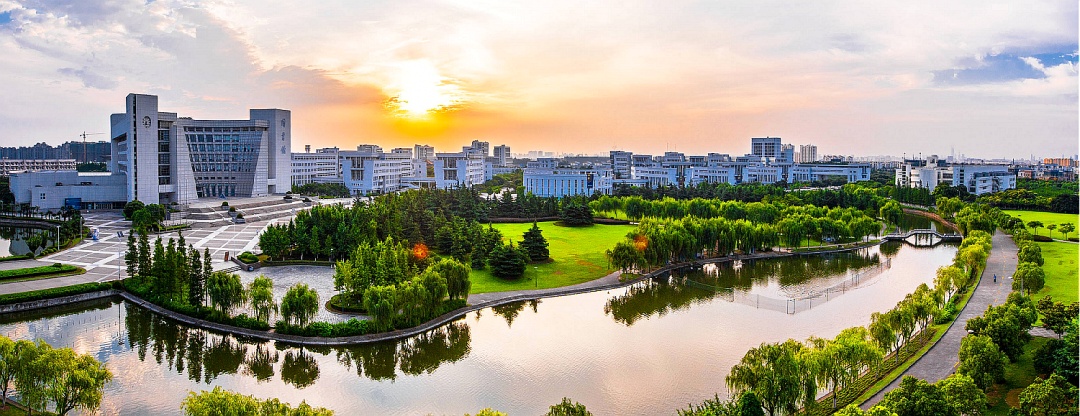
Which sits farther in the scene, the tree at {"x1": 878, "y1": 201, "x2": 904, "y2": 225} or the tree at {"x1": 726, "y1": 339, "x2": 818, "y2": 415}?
the tree at {"x1": 878, "y1": 201, "x2": 904, "y2": 225}

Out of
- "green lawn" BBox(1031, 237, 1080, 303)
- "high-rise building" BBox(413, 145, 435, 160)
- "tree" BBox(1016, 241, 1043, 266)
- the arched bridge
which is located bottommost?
"green lawn" BBox(1031, 237, 1080, 303)

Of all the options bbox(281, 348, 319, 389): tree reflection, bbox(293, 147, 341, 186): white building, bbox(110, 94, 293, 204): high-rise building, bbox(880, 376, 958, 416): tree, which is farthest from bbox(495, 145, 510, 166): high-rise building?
bbox(880, 376, 958, 416): tree

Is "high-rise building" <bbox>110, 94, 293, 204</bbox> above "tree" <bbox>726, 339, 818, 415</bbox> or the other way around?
above

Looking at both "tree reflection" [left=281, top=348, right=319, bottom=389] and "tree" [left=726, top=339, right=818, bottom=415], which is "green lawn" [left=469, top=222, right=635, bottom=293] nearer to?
"tree reflection" [left=281, top=348, right=319, bottom=389]

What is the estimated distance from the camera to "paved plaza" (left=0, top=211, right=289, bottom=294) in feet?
55.2

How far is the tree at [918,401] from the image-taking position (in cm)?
795

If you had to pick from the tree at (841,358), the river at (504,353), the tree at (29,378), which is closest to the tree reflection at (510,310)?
the river at (504,353)

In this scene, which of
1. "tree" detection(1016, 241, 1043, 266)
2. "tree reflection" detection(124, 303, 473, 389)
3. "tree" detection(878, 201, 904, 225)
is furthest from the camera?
"tree" detection(878, 201, 904, 225)

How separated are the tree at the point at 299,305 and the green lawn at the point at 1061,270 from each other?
15.6 metres

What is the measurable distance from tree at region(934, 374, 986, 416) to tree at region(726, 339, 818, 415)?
159 centimetres

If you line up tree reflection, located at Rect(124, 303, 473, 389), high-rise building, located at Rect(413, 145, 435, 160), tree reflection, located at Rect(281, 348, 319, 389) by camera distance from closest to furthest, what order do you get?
1. tree reflection, located at Rect(281, 348, 319, 389)
2. tree reflection, located at Rect(124, 303, 473, 389)
3. high-rise building, located at Rect(413, 145, 435, 160)

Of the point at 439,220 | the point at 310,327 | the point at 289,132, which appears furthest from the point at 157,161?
the point at 310,327

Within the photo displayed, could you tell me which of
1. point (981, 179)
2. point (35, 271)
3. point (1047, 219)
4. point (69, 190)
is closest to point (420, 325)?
point (35, 271)

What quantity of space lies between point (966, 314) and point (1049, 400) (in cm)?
639
